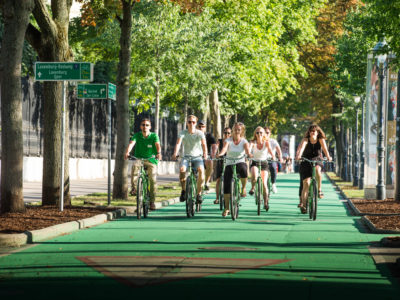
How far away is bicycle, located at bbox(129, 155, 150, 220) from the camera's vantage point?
650 inches

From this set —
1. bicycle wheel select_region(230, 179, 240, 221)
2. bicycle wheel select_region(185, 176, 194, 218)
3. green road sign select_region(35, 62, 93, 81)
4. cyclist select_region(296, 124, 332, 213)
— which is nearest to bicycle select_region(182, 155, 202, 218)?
bicycle wheel select_region(185, 176, 194, 218)

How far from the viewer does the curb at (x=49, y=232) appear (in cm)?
1155

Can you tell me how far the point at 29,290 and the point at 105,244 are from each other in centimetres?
398

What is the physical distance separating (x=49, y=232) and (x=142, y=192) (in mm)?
3966

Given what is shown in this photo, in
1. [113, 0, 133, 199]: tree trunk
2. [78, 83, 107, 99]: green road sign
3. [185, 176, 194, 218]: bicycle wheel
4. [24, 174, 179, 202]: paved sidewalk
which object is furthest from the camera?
[24, 174, 179, 202]: paved sidewalk

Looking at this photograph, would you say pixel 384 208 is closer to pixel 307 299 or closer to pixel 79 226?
pixel 79 226

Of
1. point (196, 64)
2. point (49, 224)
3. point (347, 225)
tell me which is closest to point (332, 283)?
point (49, 224)

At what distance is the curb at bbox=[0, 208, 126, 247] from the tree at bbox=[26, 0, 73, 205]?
149 cm

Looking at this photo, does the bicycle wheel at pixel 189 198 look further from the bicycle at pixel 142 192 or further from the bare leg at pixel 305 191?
the bare leg at pixel 305 191

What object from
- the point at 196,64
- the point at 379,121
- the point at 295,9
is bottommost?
the point at 379,121

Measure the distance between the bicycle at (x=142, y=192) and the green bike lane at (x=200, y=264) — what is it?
136cm

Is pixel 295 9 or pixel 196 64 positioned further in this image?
pixel 295 9

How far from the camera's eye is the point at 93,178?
4344 centimetres

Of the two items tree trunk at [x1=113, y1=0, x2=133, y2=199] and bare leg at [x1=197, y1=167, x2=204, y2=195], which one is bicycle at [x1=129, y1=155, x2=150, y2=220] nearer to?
bare leg at [x1=197, y1=167, x2=204, y2=195]
